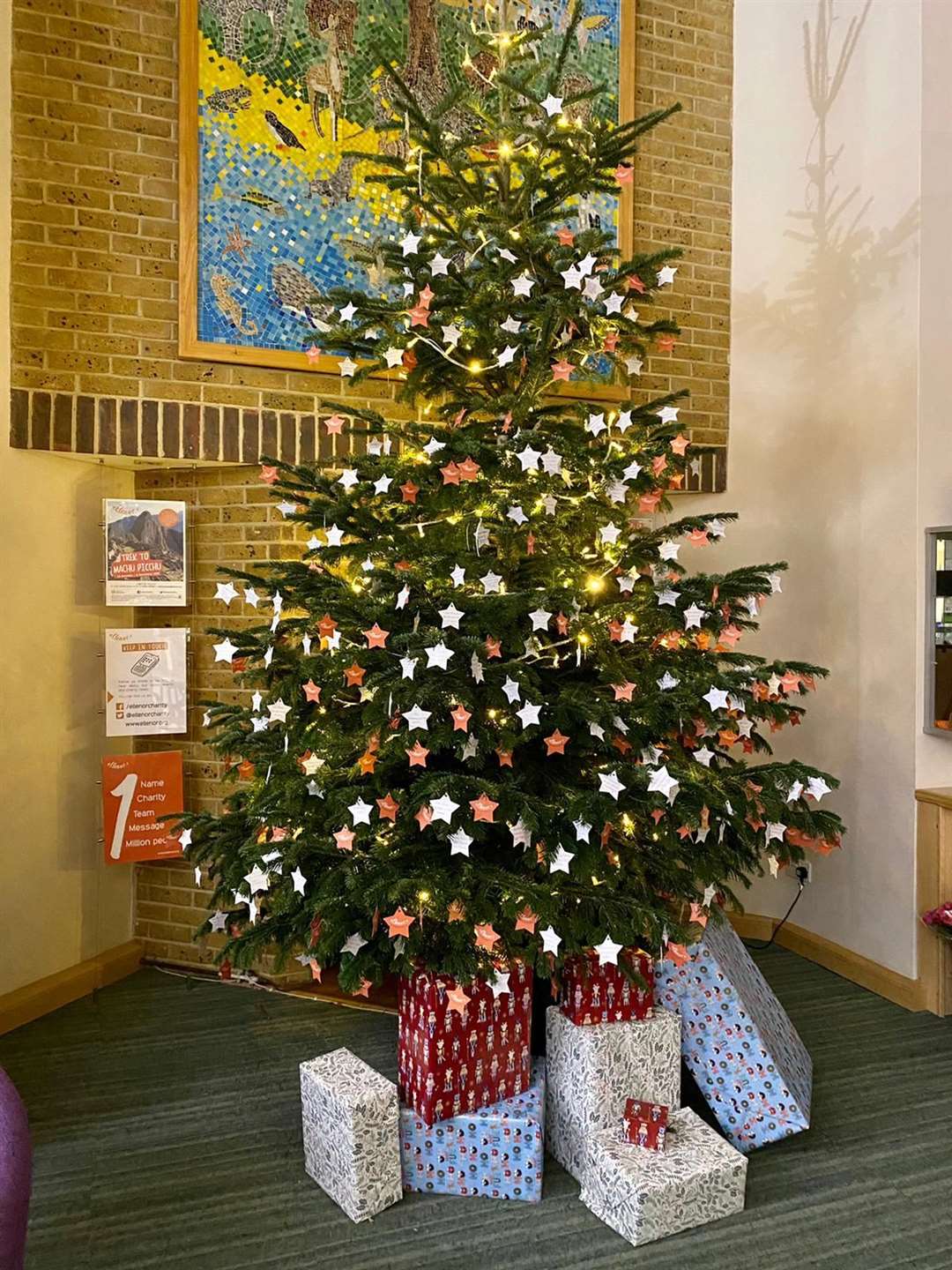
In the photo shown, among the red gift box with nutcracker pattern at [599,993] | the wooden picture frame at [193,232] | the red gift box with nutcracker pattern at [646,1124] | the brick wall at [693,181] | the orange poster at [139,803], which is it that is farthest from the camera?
the brick wall at [693,181]

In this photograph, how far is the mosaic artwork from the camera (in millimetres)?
3285

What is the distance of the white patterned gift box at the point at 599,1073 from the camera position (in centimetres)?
236

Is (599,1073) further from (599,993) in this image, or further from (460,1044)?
(460,1044)

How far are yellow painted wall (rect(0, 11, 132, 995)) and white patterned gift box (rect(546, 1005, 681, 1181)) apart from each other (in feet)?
6.24

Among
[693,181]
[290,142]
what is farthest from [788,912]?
[290,142]

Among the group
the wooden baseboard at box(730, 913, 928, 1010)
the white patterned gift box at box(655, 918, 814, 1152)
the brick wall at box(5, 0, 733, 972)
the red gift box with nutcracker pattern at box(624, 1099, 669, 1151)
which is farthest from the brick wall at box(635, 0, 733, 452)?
the red gift box with nutcracker pattern at box(624, 1099, 669, 1151)

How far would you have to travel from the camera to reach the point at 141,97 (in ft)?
10.5

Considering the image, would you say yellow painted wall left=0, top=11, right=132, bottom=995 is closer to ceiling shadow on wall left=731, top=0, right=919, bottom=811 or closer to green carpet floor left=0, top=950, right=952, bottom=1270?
green carpet floor left=0, top=950, right=952, bottom=1270

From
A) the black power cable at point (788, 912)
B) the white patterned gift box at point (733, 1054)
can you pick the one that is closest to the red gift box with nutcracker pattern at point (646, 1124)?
the white patterned gift box at point (733, 1054)

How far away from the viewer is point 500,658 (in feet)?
7.66

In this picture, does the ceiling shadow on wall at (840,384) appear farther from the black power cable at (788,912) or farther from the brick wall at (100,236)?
the brick wall at (100,236)

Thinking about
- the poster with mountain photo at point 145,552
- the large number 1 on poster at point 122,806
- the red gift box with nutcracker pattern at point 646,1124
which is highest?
the poster with mountain photo at point 145,552

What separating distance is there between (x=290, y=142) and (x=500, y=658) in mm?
2161

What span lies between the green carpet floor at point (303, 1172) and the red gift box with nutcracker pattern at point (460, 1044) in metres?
0.24
